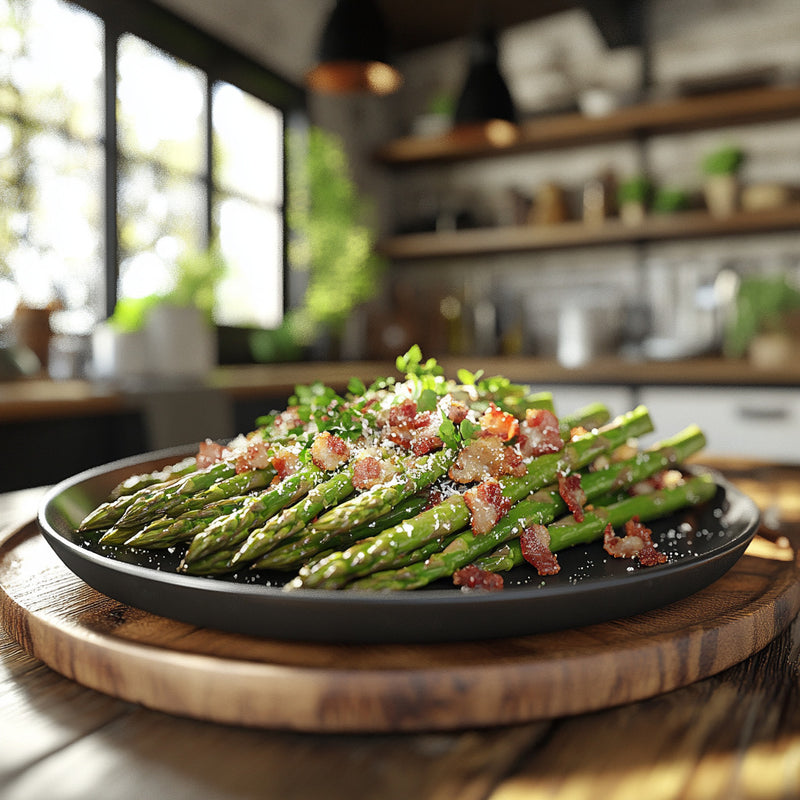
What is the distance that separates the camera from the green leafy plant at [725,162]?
4.13 m

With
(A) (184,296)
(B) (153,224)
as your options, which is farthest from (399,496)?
(B) (153,224)

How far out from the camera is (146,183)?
11.8ft

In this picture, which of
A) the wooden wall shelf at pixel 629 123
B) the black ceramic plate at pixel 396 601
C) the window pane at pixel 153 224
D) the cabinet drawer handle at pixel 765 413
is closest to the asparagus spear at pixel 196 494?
the black ceramic plate at pixel 396 601

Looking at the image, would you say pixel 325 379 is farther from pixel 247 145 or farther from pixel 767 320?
pixel 767 320

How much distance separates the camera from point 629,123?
4.41 metres

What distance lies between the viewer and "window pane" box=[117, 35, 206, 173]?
3475mm

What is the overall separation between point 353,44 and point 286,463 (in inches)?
79.6

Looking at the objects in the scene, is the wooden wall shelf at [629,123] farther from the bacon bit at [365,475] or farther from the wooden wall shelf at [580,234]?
the bacon bit at [365,475]

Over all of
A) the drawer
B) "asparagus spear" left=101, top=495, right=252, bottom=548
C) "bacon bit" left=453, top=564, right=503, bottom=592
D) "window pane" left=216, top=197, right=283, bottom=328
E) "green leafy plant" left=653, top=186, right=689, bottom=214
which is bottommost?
the drawer

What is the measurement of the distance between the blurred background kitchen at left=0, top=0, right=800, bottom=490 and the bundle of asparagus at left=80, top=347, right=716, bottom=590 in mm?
1603

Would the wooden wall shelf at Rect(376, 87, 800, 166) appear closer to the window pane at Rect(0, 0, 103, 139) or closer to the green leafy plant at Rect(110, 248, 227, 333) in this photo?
the green leafy plant at Rect(110, 248, 227, 333)

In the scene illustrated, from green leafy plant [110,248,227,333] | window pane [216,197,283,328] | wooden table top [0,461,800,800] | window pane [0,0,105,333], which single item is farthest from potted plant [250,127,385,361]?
wooden table top [0,461,800,800]

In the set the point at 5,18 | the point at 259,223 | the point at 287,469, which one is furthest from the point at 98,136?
the point at 287,469

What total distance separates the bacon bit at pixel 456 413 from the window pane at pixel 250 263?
344 centimetres
